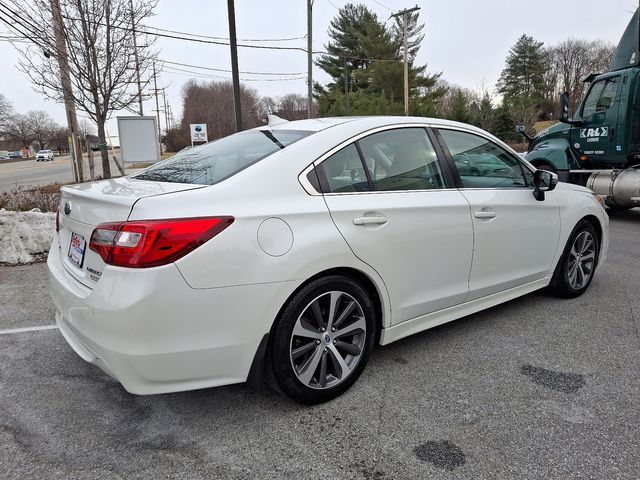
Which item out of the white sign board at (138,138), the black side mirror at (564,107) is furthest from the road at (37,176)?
the black side mirror at (564,107)

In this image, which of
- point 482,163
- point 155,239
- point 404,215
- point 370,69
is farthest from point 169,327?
point 370,69

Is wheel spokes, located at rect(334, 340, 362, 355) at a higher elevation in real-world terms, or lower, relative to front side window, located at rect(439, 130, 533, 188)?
lower

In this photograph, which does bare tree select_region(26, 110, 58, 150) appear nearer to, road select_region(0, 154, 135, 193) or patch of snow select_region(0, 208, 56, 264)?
road select_region(0, 154, 135, 193)

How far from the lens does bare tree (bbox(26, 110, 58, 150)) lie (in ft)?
300

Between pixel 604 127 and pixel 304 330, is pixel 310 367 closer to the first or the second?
pixel 304 330

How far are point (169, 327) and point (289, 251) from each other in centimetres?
66

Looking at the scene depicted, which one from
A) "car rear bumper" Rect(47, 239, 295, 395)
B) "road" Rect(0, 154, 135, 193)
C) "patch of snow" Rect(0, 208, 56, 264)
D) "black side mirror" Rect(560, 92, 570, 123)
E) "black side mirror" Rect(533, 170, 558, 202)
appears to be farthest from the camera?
"road" Rect(0, 154, 135, 193)

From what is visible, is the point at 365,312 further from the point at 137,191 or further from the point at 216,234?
the point at 137,191

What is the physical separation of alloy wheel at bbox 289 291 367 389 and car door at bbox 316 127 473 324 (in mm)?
271

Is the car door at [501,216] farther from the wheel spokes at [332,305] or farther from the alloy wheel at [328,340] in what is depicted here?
the wheel spokes at [332,305]

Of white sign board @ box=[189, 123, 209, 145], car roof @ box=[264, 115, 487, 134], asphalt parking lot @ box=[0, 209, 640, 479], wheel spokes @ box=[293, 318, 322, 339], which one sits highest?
white sign board @ box=[189, 123, 209, 145]

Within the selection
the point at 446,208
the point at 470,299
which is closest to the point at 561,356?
the point at 470,299

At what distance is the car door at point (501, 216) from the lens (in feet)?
11.0

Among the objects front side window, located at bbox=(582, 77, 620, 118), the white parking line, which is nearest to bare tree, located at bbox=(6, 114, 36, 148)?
front side window, located at bbox=(582, 77, 620, 118)
